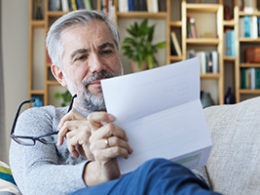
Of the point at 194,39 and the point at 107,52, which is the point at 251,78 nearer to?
the point at 194,39

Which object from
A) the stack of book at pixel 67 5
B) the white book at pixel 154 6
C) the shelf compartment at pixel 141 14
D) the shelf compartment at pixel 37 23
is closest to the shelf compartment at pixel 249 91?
the shelf compartment at pixel 141 14

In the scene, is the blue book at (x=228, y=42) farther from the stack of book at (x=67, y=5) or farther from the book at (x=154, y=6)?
the stack of book at (x=67, y=5)

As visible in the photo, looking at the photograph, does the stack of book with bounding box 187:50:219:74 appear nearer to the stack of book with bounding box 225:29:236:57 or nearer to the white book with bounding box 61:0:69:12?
the stack of book with bounding box 225:29:236:57

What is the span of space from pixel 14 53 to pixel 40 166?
130 inches

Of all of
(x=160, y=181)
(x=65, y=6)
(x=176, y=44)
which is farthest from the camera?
(x=176, y=44)

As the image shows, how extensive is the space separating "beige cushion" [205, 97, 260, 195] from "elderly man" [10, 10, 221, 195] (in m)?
0.41

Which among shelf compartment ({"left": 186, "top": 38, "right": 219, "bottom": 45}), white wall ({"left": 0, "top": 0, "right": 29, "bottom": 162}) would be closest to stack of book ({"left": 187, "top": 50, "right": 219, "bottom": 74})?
shelf compartment ({"left": 186, "top": 38, "right": 219, "bottom": 45})

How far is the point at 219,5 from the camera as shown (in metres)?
4.37

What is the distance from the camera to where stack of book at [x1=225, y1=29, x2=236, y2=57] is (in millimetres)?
4414

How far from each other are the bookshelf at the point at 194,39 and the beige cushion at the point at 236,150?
3074 mm

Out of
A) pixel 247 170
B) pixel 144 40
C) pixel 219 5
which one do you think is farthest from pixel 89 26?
pixel 219 5

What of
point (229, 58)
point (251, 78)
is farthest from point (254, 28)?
point (251, 78)

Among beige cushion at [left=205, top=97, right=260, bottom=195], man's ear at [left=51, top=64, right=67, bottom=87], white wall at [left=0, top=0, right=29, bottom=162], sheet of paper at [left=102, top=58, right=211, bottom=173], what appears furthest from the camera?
white wall at [left=0, top=0, right=29, bottom=162]

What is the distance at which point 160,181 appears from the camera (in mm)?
660
